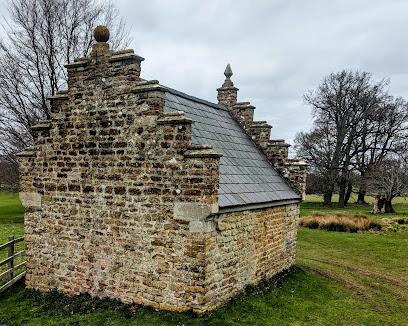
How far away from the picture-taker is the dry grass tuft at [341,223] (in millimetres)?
A: 21514

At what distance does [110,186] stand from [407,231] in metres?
20.5

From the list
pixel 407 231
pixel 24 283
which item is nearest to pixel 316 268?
pixel 24 283

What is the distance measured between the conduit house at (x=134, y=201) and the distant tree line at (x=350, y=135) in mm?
28265

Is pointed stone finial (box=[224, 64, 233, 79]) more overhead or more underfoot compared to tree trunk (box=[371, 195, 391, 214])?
more overhead

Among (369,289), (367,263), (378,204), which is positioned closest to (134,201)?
(369,289)

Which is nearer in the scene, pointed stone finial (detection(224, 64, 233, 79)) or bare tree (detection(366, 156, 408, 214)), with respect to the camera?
pointed stone finial (detection(224, 64, 233, 79))

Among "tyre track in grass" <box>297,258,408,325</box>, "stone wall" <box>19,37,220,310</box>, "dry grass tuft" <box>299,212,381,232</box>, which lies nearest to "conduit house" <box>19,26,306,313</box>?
"stone wall" <box>19,37,220,310</box>

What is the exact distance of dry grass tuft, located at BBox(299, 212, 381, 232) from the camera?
21514mm

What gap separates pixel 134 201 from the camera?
7.35 metres

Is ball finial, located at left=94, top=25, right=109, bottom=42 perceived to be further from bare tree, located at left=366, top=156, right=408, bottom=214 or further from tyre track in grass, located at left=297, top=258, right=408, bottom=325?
bare tree, located at left=366, top=156, right=408, bottom=214

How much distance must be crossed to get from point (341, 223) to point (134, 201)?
59.9 ft

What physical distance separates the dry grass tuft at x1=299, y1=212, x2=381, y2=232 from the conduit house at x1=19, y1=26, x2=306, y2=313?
13.8 metres

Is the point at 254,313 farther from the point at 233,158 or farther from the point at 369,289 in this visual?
the point at 369,289

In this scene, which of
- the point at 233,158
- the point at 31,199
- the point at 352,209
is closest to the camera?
the point at 31,199
